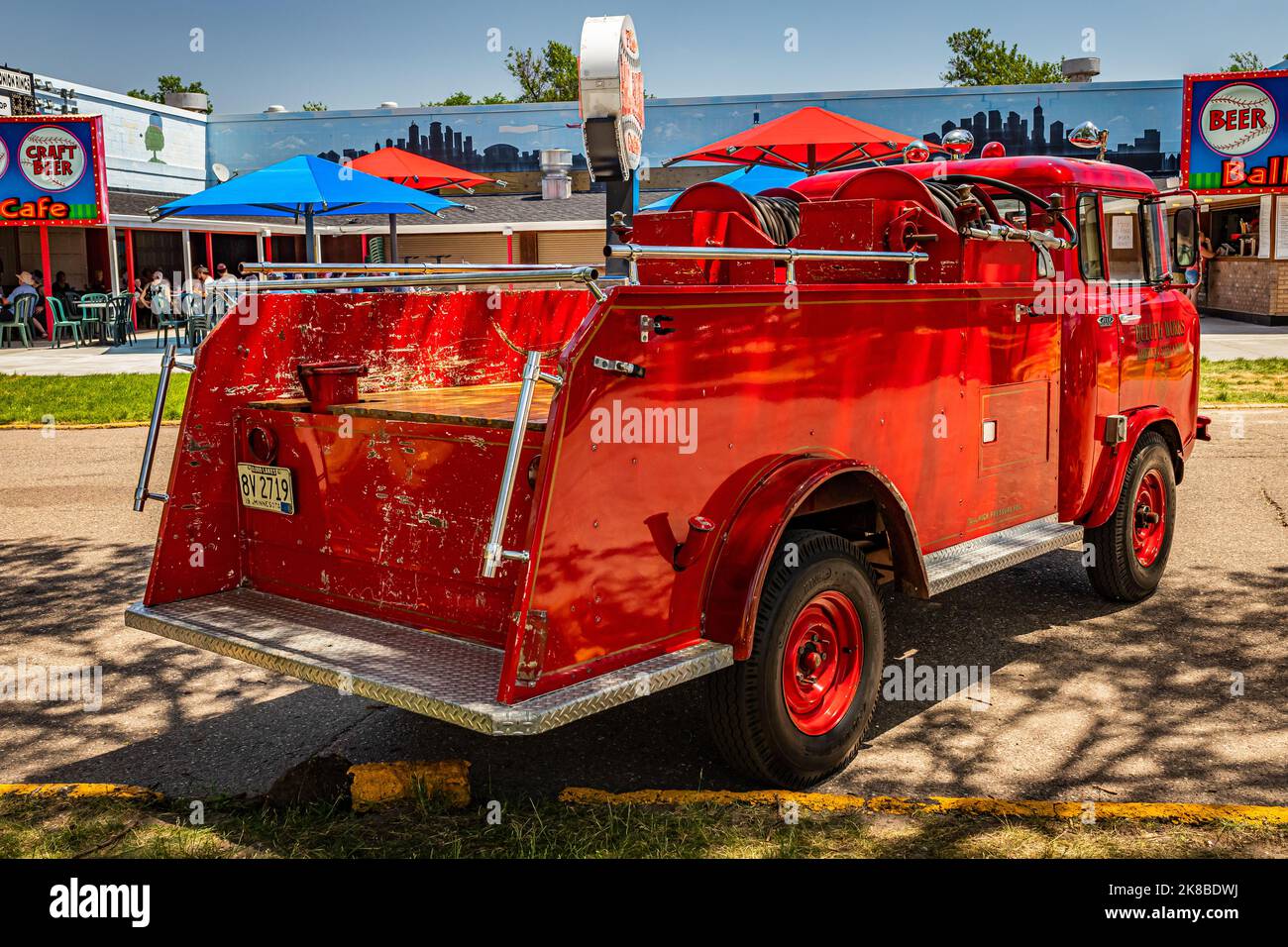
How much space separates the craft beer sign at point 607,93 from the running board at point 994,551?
6.68 feet

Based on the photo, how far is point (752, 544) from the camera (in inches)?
147

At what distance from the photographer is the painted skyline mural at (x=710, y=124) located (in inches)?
1406

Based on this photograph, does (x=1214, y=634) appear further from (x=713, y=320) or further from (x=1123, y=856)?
(x=713, y=320)

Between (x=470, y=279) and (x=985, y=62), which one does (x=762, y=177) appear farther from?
(x=985, y=62)

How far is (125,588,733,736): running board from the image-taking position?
3293 mm

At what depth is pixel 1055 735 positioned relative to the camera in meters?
4.57

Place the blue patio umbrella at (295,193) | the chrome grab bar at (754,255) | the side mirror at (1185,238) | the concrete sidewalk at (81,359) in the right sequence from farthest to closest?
the concrete sidewalk at (81,359) < the blue patio umbrella at (295,193) < the side mirror at (1185,238) < the chrome grab bar at (754,255)

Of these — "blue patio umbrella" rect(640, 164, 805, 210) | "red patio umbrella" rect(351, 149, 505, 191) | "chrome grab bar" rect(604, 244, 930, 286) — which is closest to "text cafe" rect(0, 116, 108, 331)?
"red patio umbrella" rect(351, 149, 505, 191)

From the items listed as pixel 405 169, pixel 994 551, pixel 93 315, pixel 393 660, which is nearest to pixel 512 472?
pixel 393 660

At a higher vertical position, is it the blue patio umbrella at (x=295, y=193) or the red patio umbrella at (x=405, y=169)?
the red patio umbrella at (x=405, y=169)

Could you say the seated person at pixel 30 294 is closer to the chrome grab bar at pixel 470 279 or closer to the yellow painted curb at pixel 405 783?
the chrome grab bar at pixel 470 279

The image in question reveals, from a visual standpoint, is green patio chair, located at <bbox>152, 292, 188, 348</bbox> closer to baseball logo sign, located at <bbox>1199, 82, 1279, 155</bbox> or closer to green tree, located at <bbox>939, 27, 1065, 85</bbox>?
baseball logo sign, located at <bbox>1199, 82, 1279, 155</bbox>

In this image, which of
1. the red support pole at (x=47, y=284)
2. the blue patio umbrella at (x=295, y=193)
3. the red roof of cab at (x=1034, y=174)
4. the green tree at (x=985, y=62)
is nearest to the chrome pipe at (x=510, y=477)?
the red roof of cab at (x=1034, y=174)
